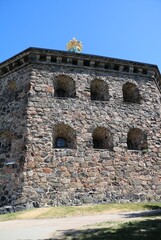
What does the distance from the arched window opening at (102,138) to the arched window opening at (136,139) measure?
4.66 feet

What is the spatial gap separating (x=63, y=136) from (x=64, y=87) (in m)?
3.08

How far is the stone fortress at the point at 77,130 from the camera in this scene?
1340 centimetres

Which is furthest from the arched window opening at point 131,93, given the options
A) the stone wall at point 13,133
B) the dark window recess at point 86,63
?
the stone wall at point 13,133

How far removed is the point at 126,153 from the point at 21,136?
18.2 ft

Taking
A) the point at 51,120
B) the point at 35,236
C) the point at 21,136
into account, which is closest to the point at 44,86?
the point at 51,120

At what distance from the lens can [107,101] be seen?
15922 mm

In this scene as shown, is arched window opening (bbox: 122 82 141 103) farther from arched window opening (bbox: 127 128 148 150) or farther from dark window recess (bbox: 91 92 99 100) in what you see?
arched window opening (bbox: 127 128 148 150)

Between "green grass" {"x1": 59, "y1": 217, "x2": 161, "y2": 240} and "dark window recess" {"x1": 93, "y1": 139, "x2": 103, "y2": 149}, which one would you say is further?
"dark window recess" {"x1": 93, "y1": 139, "x2": 103, "y2": 149}

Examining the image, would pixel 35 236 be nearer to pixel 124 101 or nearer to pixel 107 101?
pixel 107 101

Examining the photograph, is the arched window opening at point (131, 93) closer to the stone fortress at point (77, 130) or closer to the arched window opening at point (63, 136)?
the stone fortress at point (77, 130)

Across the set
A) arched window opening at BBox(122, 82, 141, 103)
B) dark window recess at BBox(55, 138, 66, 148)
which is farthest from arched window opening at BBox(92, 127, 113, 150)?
arched window opening at BBox(122, 82, 141, 103)

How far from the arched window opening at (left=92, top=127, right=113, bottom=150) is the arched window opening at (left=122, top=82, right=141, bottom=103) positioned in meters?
3.13

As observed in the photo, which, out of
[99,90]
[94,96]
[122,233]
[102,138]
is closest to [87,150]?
[102,138]

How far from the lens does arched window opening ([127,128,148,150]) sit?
51.7ft
